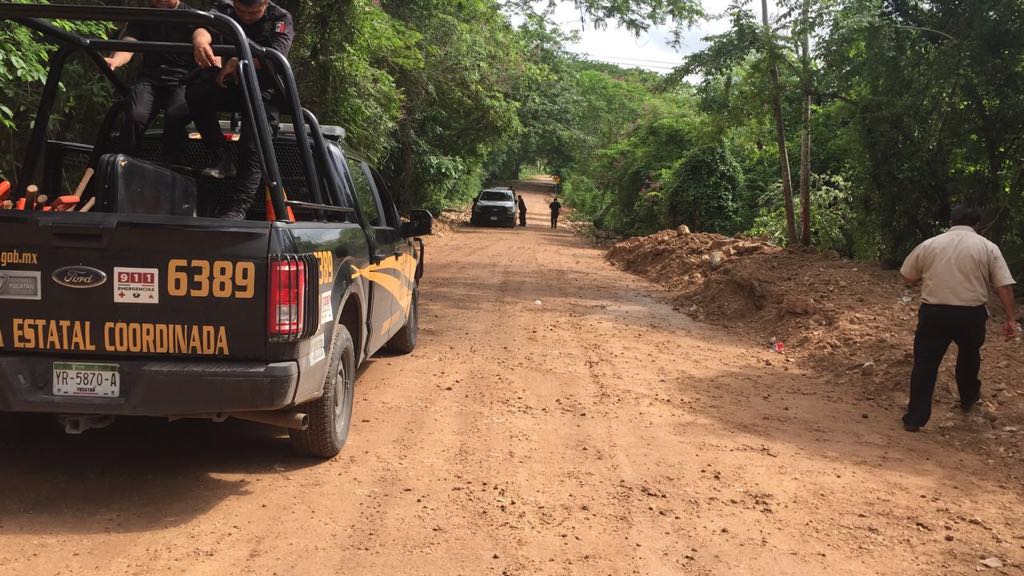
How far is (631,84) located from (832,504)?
2242 inches

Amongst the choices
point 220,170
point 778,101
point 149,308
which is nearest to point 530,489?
point 149,308

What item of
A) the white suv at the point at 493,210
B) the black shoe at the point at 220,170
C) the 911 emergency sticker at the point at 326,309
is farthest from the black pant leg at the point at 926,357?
the white suv at the point at 493,210

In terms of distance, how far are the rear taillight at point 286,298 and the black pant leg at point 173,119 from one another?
78.0 inches

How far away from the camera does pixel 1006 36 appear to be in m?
9.66

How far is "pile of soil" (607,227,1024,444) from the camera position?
22.4 ft

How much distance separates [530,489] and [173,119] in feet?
10.8

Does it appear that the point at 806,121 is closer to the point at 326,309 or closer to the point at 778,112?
the point at 778,112

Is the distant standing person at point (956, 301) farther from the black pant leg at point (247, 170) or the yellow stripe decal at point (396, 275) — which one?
the black pant leg at point (247, 170)

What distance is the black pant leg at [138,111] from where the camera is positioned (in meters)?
5.14

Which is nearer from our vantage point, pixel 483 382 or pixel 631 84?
pixel 483 382

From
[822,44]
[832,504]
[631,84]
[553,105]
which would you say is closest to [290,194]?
[832,504]

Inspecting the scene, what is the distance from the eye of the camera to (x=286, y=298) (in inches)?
153

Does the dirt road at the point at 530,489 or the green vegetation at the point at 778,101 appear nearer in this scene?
the dirt road at the point at 530,489

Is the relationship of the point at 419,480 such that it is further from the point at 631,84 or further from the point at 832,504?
the point at 631,84
